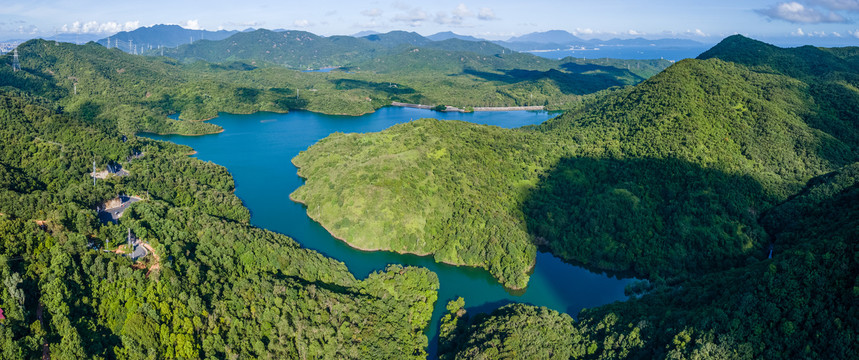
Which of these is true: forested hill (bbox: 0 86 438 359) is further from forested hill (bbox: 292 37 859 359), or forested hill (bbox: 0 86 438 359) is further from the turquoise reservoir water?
forested hill (bbox: 292 37 859 359)

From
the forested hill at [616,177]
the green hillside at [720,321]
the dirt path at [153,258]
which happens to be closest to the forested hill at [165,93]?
the forested hill at [616,177]

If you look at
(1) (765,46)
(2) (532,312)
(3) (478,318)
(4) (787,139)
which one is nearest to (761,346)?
(2) (532,312)

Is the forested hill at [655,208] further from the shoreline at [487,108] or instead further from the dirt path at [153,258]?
the shoreline at [487,108]

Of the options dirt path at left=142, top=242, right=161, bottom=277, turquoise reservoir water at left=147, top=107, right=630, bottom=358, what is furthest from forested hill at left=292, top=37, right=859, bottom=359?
dirt path at left=142, top=242, right=161, bottom=277

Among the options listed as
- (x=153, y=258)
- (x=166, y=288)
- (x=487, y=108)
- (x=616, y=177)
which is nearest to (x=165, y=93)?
(x=487, y=108)

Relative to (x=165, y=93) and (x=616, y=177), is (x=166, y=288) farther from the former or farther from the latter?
(x=165, y=93)

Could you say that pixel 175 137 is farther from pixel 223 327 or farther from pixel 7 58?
pixel 223 327
